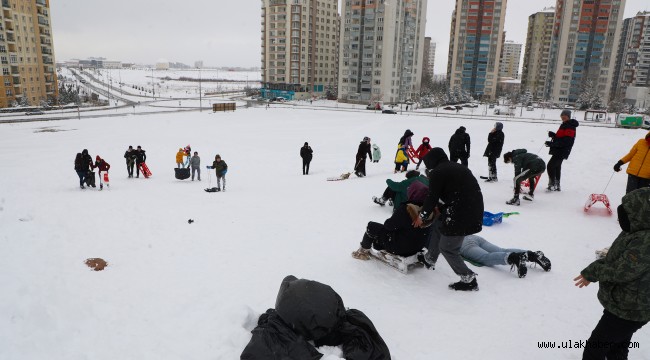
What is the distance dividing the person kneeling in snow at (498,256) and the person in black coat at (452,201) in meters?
0.92

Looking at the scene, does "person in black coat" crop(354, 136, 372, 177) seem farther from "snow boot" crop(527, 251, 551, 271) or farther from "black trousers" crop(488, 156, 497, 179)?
"snow boot" crop(527, 251, 551, 271)

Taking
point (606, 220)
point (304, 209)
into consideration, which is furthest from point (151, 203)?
point (606, 220)

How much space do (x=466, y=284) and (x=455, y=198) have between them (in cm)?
130

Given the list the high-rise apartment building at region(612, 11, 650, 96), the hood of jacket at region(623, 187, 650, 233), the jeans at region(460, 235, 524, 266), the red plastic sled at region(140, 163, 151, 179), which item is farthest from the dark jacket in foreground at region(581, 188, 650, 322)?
the high-rise apartment building at region(612, 11, 650, 96)

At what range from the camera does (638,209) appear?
286 centimetres

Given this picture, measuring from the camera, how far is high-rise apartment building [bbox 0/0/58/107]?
64.4 meters

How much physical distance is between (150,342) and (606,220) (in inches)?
366

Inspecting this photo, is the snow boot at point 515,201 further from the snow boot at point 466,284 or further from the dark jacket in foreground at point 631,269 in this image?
the dark jacket in foreground at point 631,269

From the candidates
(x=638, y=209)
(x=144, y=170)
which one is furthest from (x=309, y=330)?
(x=144, y=170)

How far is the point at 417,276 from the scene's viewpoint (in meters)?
5.69

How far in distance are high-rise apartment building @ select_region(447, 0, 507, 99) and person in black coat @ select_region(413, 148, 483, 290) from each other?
4367 inches

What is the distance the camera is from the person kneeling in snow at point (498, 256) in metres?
5.59

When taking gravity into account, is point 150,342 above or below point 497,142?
below

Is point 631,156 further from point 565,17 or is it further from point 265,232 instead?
point 565,17
